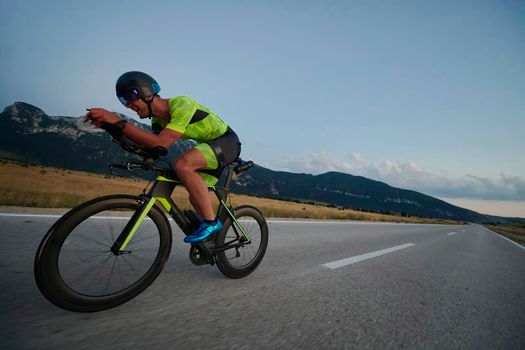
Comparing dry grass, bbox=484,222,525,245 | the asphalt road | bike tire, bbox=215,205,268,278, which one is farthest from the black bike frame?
dry grass, bbox=484,222,525,245

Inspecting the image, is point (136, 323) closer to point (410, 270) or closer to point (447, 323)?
point (447, 323)

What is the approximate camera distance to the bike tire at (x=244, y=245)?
9.49 feet

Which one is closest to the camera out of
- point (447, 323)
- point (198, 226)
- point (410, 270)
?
point (447, 323)

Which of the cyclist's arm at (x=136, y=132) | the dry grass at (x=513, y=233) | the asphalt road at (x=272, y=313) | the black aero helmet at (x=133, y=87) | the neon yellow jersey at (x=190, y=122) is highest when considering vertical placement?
the black aero helmet at (x=133, y=87)

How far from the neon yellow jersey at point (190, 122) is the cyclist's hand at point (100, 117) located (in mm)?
459

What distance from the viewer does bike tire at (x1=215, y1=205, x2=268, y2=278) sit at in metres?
2.89

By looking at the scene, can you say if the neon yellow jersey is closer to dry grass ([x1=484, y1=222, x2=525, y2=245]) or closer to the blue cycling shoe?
the blue cycling shoe

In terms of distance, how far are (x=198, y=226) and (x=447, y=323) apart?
7.65 ft

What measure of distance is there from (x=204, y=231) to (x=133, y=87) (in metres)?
1.45

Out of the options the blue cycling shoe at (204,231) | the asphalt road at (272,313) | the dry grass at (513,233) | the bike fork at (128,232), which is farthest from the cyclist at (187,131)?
the dry grass at (513,233)

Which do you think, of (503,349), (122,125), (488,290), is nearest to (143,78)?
(122,125)

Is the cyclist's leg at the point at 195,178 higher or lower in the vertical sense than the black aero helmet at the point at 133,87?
lower

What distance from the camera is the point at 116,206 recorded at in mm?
2135

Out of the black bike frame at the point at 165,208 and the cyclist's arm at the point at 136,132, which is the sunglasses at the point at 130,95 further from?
the black bike frame at the point at 165,208
